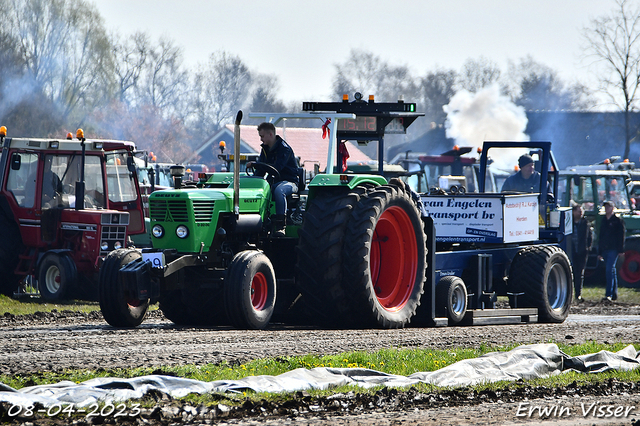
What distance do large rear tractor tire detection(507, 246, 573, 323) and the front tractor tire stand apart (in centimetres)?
529

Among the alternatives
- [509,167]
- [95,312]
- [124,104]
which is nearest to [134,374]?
[95,312]

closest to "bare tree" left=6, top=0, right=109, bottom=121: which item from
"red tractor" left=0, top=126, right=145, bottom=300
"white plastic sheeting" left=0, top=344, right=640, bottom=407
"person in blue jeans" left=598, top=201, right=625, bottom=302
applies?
"red tractor" left=0, top=126, right=145, bottom=300

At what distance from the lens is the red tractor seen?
14305 millimetres

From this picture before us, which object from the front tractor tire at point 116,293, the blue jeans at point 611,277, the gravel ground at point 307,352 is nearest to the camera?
the gravel ground at point 307,352

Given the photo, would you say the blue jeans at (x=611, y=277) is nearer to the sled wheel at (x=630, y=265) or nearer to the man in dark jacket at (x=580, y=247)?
the man in dark jacket at (x=580, y=247)

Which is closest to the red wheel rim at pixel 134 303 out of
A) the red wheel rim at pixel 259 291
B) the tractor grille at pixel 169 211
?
the tractor grille at pixel 169 211

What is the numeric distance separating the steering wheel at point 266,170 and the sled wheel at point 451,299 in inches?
97.9

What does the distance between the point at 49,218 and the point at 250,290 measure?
21.9 feet

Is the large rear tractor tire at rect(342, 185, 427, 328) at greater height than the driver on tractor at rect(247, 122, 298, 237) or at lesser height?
lesser

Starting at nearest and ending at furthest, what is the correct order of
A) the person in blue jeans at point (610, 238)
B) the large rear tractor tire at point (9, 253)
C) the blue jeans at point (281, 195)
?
the blue jeans at point (281, 195), the large rear tractor tire at point (9, 253), the person in blue jeans at point (610, 238)

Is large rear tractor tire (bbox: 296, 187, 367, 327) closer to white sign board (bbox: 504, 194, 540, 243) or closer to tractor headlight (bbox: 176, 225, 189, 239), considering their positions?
tractor headlight (bbox: 176, 225, 189, 239)

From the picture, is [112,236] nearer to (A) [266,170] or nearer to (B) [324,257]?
(A) [266,170]

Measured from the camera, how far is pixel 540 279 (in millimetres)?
11922

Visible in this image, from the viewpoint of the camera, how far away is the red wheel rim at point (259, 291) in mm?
9208
